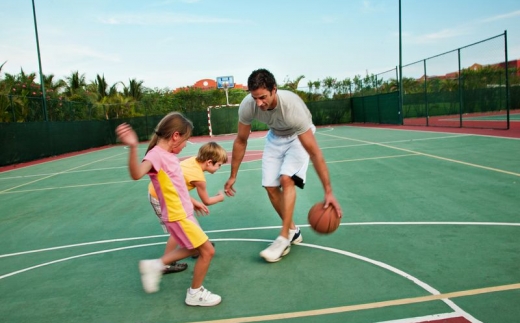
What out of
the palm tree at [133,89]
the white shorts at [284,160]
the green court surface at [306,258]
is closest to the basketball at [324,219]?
the green court surface at [306,258]

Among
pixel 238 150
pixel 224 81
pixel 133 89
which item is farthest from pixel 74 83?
pixel 238 150

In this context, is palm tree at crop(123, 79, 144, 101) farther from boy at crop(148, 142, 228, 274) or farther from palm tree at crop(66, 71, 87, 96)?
boy at crop(148, 142, 228, 274)

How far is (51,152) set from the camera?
1711 cm

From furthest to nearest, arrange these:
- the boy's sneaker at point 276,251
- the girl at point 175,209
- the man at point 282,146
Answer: the boy's sneaker at point 276,251 → the man at point 282,146 → the girl at point 175,209

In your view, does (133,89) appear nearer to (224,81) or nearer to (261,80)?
(224,81)

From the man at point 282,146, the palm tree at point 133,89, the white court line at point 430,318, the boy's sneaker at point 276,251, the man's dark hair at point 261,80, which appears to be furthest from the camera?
the palm tree at point 133,89

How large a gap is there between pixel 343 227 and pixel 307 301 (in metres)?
1.60

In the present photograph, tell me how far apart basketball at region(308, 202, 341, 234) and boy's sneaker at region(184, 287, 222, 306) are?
98 cm

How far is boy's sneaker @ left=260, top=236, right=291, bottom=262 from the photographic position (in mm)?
3125

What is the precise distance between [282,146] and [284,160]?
5.0 inches

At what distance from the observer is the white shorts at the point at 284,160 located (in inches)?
133

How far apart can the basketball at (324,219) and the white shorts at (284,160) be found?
0.37m

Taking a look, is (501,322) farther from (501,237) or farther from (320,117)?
(320,117)

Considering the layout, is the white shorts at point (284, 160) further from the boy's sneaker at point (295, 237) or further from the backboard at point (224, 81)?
the backboard at point (224, 81)
